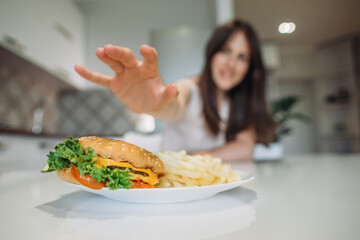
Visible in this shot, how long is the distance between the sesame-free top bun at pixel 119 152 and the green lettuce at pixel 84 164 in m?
0.01

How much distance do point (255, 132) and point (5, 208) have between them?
1256 millimetres

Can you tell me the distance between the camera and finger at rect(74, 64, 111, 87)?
543 mm

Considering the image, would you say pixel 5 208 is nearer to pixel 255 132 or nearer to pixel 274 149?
pixel 274 149

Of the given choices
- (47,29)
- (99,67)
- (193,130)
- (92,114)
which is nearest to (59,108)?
(92,114)

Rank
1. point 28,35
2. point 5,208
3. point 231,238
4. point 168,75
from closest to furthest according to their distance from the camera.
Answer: point 231,238 → point 5,208 → point 28,35 → point 168,75

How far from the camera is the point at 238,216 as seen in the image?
28cm

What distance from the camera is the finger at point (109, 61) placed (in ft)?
1.29

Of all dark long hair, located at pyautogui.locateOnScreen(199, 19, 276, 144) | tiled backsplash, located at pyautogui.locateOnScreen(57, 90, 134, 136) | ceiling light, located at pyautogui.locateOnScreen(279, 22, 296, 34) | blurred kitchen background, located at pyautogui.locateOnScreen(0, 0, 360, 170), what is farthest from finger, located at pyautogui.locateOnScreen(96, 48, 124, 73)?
tiled backsplash, located at pyautogui.locateOnScreen(57, 90, 134, 136)

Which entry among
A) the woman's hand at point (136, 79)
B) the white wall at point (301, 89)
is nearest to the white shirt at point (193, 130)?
the woman's hand at point (136, 79)

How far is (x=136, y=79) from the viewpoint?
0.60 meters

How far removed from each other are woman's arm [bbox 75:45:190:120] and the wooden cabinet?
161 inches

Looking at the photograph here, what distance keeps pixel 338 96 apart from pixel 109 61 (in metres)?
4.55

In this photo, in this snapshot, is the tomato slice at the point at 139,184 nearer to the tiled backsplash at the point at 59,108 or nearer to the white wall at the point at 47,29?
the white wall at the point at 47,29

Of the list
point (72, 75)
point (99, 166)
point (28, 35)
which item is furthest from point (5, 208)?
point (72, 75)
